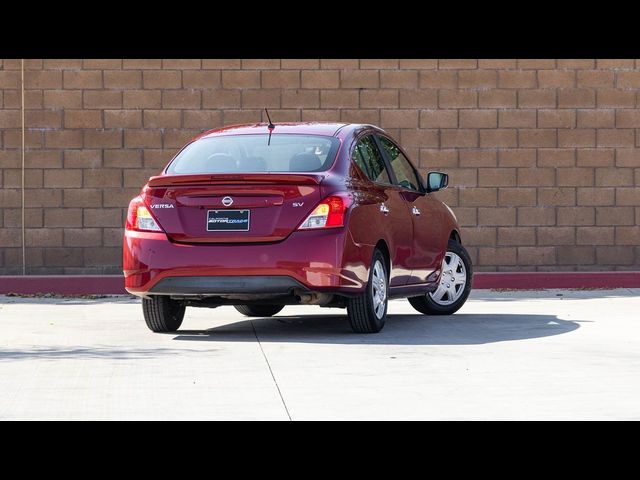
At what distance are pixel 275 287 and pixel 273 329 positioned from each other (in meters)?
1.34

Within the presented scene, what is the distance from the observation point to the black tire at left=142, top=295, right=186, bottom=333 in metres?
11.2

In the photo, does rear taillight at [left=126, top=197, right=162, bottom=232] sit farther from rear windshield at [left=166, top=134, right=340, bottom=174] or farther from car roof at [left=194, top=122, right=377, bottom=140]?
car roof at [left=194, top=122, right=377, bottom=140]

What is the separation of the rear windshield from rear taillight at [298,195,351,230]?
0.44 metres

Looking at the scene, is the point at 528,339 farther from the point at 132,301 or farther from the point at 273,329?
the point at 132,301

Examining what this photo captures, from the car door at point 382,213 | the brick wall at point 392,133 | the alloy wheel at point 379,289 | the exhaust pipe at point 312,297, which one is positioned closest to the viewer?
the exhaust pipe at point 312,297

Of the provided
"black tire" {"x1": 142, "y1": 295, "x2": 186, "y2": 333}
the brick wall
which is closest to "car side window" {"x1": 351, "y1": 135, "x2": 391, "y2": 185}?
"black tire" {"x1": 142, "y1": 295, "x2": 186, "y2": 333}

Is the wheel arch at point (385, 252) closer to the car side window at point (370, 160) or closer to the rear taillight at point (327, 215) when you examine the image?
the car side window at point (370, 160)

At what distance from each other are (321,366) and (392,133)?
28.1 feet

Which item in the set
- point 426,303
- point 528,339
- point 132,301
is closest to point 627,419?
point 528,339

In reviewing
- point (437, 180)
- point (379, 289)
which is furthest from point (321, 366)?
point (437, 180)

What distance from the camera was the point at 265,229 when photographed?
10.4 m

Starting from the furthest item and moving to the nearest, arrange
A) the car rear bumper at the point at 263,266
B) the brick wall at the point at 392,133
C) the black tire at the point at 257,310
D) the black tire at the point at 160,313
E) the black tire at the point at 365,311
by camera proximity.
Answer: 1. the brick wall at the point at 392,133
2. the black tire at the point at 257,310
3. the black tire at the point at 160,313
4. the black tire at the point at 365,311
5. the car rear bumper at the point at 263,266

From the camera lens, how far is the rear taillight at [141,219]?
10727 millimetres

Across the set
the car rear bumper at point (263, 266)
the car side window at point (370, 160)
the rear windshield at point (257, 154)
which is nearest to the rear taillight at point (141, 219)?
the car rear bumper at point (263, 266)
